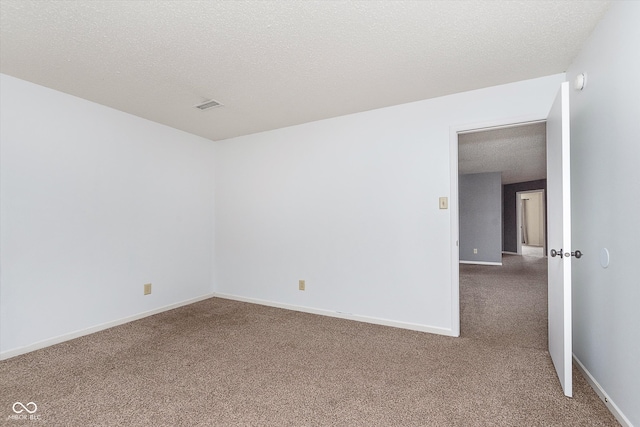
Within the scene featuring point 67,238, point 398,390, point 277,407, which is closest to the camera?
point 277,407

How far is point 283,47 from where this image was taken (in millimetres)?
1969

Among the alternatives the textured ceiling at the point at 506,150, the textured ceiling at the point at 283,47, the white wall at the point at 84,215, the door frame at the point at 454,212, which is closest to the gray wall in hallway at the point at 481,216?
the textured ceiling at the point at 506,150

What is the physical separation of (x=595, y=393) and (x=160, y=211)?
4.04 meters

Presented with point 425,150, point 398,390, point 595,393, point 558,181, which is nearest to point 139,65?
point 425,150

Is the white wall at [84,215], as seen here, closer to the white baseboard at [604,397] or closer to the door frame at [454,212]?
the door frame at [454,212]

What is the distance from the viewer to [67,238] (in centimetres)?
269

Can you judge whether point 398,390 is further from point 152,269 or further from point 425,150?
point 152,269

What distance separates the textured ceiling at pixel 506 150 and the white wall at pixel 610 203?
1080 millimetres

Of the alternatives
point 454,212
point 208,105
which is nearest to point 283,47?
point 208,105

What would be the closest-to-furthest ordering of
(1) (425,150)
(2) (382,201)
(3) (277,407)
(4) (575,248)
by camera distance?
1. (3) (277,407)
2. (4) (575,248)
3. (1) (425,150)
4. (2) (382,201)

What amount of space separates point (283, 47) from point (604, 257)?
2.29 m

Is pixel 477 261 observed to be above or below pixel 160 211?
below

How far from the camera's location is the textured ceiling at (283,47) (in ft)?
5.35
